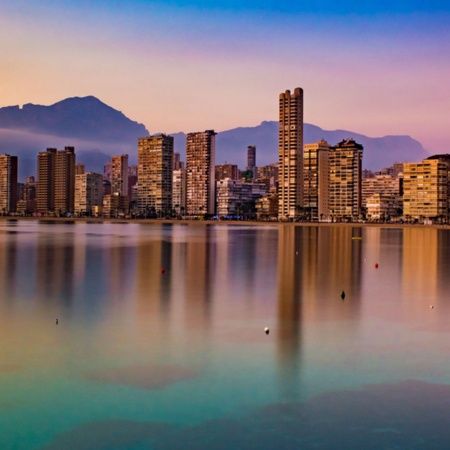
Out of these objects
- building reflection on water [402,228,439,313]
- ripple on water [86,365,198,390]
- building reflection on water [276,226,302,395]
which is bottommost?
ripple on water [86,365,198,390]

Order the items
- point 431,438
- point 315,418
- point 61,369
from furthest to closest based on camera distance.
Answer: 1. point 61,369
2. point 315,418
3. point 431,438

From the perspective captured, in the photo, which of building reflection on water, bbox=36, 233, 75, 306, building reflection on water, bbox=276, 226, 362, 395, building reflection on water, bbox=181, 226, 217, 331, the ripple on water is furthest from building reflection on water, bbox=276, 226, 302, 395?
building reflection on water, bbox=36, 233, 75, 306

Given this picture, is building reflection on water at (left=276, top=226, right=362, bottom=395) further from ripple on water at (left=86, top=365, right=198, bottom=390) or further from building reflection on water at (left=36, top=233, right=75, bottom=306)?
building reflection on water at (left=36, top=233, right=75, bottom=306)

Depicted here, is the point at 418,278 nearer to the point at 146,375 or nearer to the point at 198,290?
the point at 198,290


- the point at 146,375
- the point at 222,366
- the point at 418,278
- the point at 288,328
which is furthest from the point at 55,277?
the point at 418,278

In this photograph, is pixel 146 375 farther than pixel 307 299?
No

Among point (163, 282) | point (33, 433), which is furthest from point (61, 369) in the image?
point (163, 282)

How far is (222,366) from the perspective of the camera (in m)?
21.9

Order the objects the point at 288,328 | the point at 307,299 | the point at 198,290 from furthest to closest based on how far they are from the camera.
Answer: the point at 198,290 < the point at 307,299 < the point at 288,328

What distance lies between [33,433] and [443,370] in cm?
1436

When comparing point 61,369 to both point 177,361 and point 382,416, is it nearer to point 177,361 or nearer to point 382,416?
point 177,361

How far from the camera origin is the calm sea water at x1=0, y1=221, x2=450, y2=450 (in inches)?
614

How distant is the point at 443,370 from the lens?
21.6 meters

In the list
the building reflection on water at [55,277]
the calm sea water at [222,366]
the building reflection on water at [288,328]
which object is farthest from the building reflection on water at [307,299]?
the building reflection on water at [55,277]
